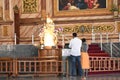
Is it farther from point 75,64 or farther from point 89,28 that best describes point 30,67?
point 89,28

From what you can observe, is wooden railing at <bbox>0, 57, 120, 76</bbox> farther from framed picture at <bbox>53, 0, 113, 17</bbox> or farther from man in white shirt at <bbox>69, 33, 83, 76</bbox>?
A: framed picture at <bbox>53, 0, 113, 17</bbox>

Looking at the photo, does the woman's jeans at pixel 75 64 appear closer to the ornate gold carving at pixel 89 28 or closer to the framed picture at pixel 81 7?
the ornate gold carving at pixel 89 28

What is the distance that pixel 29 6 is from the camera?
24719mm

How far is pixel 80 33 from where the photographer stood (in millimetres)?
23328

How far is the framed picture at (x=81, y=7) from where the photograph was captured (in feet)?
76.4

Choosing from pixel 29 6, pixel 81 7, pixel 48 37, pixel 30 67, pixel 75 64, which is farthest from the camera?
pixel 29 6

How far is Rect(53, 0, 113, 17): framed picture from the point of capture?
23.3 metres

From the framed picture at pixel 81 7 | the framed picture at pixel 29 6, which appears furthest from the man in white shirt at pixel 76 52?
the framed picture at pixel 29 6

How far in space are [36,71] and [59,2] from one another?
10215 mm

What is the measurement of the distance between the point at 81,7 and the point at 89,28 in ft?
4.64

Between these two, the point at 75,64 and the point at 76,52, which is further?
the point at 75,64

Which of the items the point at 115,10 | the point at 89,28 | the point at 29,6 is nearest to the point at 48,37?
the point at 89,28

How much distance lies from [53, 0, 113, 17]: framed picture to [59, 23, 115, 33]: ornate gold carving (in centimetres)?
73

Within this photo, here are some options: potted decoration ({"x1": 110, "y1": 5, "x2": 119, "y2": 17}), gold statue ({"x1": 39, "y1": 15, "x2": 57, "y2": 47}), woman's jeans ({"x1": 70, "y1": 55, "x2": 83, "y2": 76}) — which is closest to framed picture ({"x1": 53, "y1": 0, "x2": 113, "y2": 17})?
potted decoration ({"x1": 110, "y1": 5, "x2": 119, "y2": 17})
